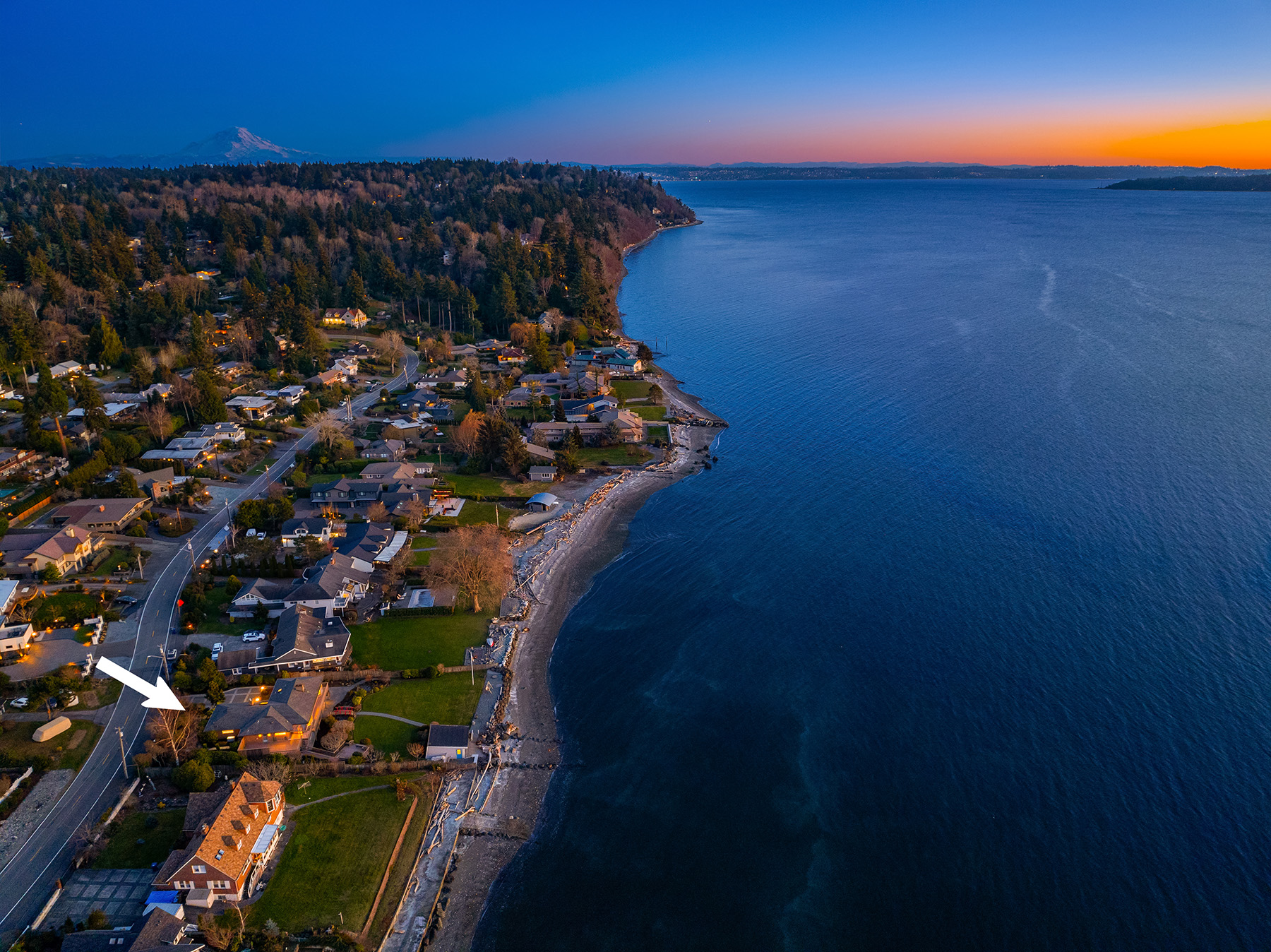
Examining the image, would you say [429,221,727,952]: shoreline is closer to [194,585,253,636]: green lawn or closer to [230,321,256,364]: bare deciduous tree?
[194,585,253,636]: green lawn

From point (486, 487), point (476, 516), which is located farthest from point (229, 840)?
point (486, 487)

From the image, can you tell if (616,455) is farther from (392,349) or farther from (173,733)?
(173,733)

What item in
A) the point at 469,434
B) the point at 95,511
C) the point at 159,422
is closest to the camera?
the point at 95,511

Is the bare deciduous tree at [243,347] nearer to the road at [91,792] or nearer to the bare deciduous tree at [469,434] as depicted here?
the bare deciduous tree at [469,434]

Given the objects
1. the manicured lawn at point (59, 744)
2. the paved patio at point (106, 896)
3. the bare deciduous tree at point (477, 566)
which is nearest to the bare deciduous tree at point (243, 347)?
the bare deciduous tree at point (477, 566)

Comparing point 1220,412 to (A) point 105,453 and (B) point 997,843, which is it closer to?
(B) point 997,843

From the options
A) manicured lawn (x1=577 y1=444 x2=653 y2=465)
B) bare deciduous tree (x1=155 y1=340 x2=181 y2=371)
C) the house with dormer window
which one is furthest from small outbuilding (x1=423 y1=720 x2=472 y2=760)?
bare deciduous tree (x1=155 y1=340 x2=181 y2=371)
